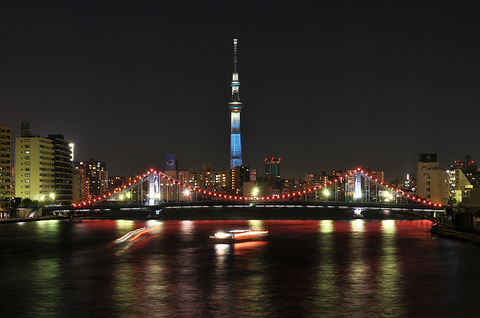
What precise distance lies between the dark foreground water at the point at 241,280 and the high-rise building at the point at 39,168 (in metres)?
110

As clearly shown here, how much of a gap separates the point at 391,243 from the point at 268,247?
49.6ft

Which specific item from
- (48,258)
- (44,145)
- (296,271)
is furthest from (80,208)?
(296,271)

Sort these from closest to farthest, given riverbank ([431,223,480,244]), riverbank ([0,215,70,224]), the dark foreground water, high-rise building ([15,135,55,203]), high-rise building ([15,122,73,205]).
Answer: the dark foreground water < riverbank ([431,223,480,244]) < riverbank ([0,215,70,224]) < high-rise building ([15,135,55,203]) < high-rise building ([15,122,73,205])

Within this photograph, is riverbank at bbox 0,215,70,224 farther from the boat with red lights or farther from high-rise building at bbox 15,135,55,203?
the boat with red lights

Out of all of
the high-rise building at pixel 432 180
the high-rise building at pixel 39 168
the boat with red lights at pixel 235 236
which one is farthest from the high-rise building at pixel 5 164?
the high-rise building at pixel 432 180

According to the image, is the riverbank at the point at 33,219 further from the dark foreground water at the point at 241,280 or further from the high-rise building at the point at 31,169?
the dark foreground water at the point at 241,280

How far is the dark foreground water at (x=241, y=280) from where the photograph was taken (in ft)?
82.4

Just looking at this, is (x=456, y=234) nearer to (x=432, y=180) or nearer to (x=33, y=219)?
(x=33, y=219)

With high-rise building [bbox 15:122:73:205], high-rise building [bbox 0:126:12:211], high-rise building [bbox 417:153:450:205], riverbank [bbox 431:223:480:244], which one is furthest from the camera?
high-rise building [bbox 15:122:73:205]

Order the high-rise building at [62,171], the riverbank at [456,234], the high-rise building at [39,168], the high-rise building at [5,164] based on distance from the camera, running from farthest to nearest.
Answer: the high-rise building at [62,171], the high-rise building at [39,168], the high-rise building at [5,164], the riverbank at [456,234]

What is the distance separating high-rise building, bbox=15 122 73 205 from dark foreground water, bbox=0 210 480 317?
110 m

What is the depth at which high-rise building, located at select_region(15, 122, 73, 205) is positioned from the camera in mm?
164625

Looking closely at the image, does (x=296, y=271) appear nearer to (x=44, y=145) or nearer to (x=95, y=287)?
(x=95, y=287)

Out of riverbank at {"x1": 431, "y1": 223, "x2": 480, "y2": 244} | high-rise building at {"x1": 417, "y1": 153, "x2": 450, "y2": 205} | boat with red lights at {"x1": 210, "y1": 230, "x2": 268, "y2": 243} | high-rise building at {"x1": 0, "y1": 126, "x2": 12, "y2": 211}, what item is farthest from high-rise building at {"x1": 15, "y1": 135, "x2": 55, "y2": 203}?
riverbank at {"x1": 431, "y1": 223, "x2": 480, "y2": 244}
